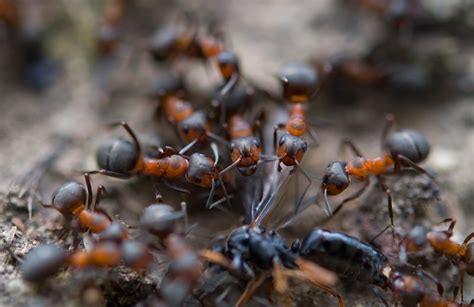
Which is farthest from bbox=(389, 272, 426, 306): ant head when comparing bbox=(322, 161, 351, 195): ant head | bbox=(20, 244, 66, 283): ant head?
bbox=(20, 244, 66, 283): ant head

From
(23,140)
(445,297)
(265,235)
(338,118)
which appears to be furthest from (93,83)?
(445,297)

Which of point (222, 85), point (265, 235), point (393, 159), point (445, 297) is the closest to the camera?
point (265, 235)

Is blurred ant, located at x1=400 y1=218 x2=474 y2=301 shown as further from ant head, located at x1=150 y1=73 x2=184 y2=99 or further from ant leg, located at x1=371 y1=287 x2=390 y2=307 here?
ant head, located at x1=150 y1=73 x2=184 y2=99

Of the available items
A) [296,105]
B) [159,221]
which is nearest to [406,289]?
[159,221]

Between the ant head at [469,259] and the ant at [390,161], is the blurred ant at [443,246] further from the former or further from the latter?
the ant at [390,161]

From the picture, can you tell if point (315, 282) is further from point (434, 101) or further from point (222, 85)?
point (434, 101)

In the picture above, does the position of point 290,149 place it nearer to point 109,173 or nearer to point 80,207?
point 109,173

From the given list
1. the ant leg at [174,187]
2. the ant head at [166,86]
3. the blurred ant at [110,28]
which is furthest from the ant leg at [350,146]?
the blurred ant at [110,28]
